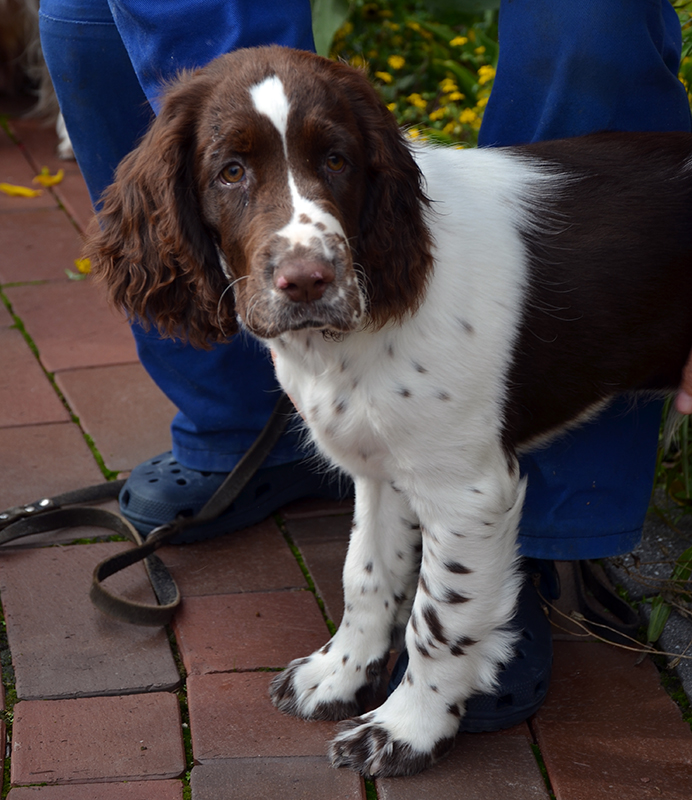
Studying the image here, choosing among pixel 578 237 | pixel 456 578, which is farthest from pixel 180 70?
pixel 456 578

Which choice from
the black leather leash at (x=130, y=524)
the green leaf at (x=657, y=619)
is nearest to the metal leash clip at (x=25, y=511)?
the black leather leash at (x=130, y=524)

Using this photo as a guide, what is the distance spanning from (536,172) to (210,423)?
4.13 feet

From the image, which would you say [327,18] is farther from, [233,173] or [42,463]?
[233,173]

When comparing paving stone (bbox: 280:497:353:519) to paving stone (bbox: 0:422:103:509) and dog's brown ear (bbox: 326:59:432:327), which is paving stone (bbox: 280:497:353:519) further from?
dog's brown ear (bbox: 326:59:432:327)

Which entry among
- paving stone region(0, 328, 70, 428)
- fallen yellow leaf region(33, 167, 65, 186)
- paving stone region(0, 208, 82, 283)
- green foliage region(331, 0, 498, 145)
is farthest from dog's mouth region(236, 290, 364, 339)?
fallen yellow leaf region(33, 167, 65, 186)

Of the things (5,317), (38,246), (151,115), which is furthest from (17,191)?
(151,115)

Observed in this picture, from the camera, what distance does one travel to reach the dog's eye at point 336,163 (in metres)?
1.80

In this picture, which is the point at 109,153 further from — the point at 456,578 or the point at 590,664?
the point at 590,664

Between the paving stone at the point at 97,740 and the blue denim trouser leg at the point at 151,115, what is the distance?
0.92m

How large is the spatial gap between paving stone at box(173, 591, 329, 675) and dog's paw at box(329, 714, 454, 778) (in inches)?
12.8

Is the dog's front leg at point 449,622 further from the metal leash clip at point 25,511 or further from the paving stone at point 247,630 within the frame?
the metal leash clip at point 25,511

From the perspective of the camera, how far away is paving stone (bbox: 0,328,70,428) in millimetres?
3309

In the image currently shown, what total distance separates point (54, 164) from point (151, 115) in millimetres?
3132

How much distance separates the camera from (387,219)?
186 cm
